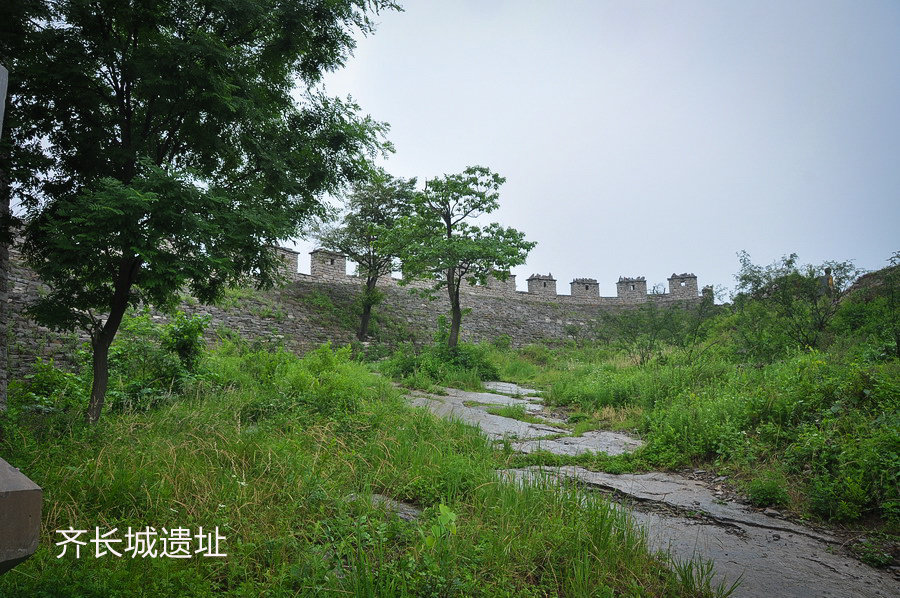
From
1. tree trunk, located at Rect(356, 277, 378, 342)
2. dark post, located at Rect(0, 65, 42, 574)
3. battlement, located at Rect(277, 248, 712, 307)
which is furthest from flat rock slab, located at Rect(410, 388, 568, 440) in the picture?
battlement, located at Rect(277, 248, 712, 307)

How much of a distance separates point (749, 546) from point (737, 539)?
115 mm

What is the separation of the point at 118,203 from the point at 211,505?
2.29 metres

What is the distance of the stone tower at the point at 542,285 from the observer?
2483 centimetres

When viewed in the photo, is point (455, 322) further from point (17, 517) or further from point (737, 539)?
point (17, 517)

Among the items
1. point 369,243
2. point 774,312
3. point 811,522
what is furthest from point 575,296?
point 811,522

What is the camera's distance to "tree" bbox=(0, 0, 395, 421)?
390cm

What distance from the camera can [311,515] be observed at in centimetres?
323

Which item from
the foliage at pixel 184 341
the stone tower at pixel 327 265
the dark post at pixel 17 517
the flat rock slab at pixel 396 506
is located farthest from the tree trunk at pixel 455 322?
the dark post at pixel 17 517

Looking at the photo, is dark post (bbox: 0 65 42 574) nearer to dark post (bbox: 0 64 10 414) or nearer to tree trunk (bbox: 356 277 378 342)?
dark post (bbox: 0 64 10 414)

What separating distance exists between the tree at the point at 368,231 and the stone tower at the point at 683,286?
47.7 ft

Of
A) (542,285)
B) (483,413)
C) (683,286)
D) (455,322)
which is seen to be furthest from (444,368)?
(683,286)

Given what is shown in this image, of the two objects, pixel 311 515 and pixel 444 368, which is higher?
pixel 311 515

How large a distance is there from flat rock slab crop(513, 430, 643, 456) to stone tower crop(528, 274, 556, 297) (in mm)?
18465

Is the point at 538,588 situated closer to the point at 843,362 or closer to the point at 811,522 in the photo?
the point at 811,522
